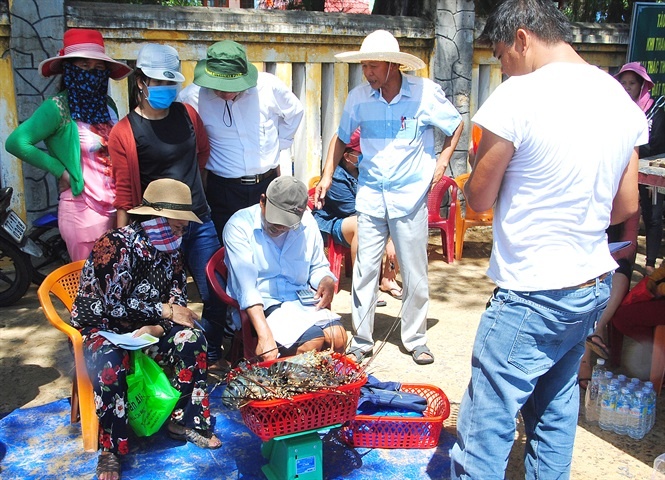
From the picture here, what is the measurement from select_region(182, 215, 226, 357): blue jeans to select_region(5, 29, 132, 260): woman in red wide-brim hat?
49 centimetres

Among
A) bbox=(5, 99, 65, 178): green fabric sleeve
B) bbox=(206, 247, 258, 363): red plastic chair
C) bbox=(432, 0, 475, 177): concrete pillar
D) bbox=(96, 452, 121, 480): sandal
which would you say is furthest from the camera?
bbox=(432, 0, 475, 177): concrete pillar

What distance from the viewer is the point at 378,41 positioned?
445 cm

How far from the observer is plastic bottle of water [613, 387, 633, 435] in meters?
3.79

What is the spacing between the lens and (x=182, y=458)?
350cm

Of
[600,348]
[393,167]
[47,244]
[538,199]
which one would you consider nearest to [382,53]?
[393,167]

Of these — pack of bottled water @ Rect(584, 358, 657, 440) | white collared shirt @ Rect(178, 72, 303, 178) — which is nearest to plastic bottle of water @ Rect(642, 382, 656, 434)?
pack of bottled water @ Rect(584, 358, 657, 440)

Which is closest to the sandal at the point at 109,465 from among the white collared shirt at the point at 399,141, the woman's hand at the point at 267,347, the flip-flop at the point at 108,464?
the flip-flop at the point at 108,464

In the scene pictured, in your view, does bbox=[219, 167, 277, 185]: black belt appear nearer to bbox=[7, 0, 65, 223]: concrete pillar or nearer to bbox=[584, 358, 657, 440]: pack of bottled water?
bbox=[7, 0, 65, 223]: concrete pillar

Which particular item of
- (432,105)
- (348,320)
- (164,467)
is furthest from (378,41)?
(164,467)

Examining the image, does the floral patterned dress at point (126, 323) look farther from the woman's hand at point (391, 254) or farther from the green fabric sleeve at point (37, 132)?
the woman's hand at point (391, 254)

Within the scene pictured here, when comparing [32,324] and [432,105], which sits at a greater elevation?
[432,105]

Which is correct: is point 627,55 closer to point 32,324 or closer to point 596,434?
point 596,434

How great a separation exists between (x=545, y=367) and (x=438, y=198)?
434 centimetres

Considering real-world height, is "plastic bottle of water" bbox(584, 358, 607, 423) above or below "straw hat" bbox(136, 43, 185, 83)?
below
